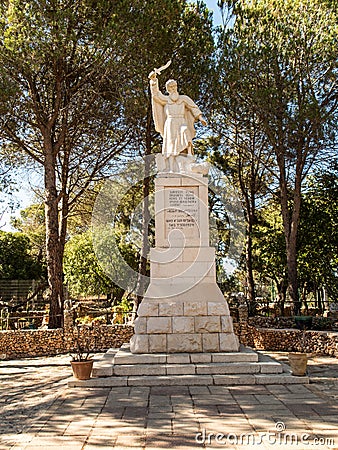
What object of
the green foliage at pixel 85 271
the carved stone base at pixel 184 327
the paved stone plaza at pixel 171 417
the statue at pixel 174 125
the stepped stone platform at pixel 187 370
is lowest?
the paved stone plaza at pixel 171 417

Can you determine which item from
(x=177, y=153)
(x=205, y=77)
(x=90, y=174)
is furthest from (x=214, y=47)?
(x=177, y=153)

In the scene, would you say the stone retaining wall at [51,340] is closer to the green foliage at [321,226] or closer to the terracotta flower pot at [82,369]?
the terracotta flower pot at [82,369]

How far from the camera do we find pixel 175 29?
47.1ft

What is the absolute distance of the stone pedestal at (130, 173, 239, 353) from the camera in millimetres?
8273

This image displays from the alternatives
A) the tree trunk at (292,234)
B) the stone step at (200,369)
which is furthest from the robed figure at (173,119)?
the tree trunk at (292,234)

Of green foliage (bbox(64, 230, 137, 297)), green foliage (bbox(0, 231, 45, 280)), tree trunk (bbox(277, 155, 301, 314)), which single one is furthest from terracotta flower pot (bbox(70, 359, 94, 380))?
green foliage (bbox(0, 231, 45, 280))

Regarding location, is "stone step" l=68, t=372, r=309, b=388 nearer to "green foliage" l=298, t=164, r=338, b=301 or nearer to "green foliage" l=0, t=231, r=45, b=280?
"green foliage" l=298, t=164, r=338, b=301

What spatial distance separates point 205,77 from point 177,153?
6.36m

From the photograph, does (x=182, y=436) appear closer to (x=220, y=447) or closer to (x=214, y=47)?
(x=220, y=447)

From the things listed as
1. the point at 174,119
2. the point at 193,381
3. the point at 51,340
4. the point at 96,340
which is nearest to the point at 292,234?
the point at 174,119

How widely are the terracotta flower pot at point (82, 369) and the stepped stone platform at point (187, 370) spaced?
3.8 inches

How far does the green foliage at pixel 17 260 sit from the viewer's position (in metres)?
23.0

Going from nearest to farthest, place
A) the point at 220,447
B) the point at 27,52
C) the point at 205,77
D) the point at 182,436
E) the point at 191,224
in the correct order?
the point at 220,447, the point at 182,436, the point at 191,224, the point at 27,52, the point at 205,77

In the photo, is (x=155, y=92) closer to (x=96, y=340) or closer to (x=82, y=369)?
(x=82, y=369)
